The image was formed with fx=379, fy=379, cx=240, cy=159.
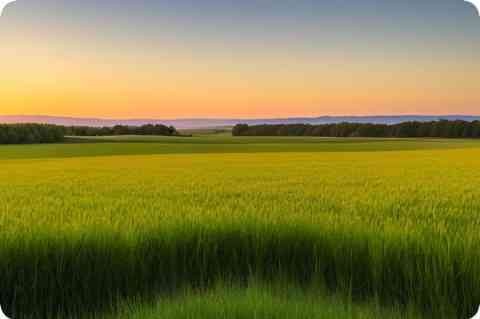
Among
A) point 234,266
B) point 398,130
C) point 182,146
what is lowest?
point 234,266

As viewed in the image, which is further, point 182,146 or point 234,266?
point 182,146

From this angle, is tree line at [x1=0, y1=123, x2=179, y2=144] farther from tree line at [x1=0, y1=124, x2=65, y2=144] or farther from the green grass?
the green grass

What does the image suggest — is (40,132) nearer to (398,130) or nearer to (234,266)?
(398,130)

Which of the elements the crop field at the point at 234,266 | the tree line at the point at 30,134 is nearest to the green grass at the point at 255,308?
the crop field at the point at 234,266

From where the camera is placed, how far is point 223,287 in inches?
104

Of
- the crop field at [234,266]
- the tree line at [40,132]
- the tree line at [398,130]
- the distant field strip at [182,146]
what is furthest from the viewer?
the distant field strip at [182,146]

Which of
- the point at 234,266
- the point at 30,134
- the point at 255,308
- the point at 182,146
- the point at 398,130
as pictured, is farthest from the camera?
the point at 182,146

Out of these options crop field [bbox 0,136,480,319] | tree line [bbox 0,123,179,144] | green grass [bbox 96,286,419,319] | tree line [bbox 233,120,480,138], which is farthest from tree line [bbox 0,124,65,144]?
green grass [bbox 96,286,419,319]

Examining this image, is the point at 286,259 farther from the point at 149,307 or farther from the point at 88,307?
the point at 88,307

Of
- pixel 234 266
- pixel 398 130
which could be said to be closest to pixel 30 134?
pixel 398 130

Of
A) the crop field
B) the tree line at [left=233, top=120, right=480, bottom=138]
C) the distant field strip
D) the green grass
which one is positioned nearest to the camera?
the green grass

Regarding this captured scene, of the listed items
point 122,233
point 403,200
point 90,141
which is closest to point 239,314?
point 122,233

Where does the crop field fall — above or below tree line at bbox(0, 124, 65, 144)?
below

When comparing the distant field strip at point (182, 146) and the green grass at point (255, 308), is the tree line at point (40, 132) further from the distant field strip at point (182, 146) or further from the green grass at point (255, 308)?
the green grass at point (255, 308)
